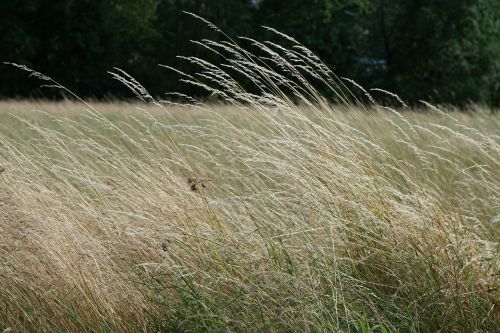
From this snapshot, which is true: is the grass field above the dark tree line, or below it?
above

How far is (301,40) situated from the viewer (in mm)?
32594

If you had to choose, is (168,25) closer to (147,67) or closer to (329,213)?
(147,67)

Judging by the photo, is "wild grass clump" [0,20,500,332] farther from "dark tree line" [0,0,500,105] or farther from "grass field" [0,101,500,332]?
"dark tree line" [0,0,500,105]

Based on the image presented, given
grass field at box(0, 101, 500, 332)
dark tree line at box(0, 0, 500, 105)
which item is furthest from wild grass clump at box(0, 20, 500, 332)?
dark tree line at box(0, 0, 500, 105)

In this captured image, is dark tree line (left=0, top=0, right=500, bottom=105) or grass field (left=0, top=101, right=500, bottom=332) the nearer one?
grass field (left=0, top=101, right=500, bottom=332)

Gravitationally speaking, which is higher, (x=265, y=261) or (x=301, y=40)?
(x=265, y=261)

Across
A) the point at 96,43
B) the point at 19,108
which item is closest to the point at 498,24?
the point at 96,43

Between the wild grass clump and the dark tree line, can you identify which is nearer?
the wild grass clump

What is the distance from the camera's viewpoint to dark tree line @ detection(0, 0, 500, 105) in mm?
31250

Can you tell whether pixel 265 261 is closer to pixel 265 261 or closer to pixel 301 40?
pixel 265 261

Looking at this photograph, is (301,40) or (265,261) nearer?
(265,261)

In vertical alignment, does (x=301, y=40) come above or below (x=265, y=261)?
below

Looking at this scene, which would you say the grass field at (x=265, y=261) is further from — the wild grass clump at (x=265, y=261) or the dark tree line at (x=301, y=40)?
the dark tree line at (x=301, y=40)

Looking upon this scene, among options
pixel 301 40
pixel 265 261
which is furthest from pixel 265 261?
pixel 301 40
